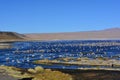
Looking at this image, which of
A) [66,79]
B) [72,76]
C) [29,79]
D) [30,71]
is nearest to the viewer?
[29,79]

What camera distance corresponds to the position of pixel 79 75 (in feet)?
146

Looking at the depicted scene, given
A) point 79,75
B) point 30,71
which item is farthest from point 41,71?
point 79,75

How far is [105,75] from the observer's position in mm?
44031

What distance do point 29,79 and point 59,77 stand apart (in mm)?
5195

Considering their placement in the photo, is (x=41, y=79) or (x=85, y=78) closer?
(x=41, y=79)

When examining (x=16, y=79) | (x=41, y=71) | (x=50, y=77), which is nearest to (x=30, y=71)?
(x=41, y=71)

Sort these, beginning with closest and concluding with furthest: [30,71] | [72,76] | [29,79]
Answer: [29,79] < [72,76] < [30,71]

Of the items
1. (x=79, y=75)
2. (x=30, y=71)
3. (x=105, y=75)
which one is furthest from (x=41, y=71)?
(x=105, y=75)

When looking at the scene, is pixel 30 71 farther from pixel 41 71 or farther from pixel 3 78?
pixel 3 78

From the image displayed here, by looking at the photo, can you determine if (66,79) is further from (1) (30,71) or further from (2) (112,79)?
(1) (30,71)

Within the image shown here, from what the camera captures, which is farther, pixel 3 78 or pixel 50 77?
pixel 50 77

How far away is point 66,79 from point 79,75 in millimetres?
4320

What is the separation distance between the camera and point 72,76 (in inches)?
1700

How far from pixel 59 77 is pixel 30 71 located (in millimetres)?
7775
